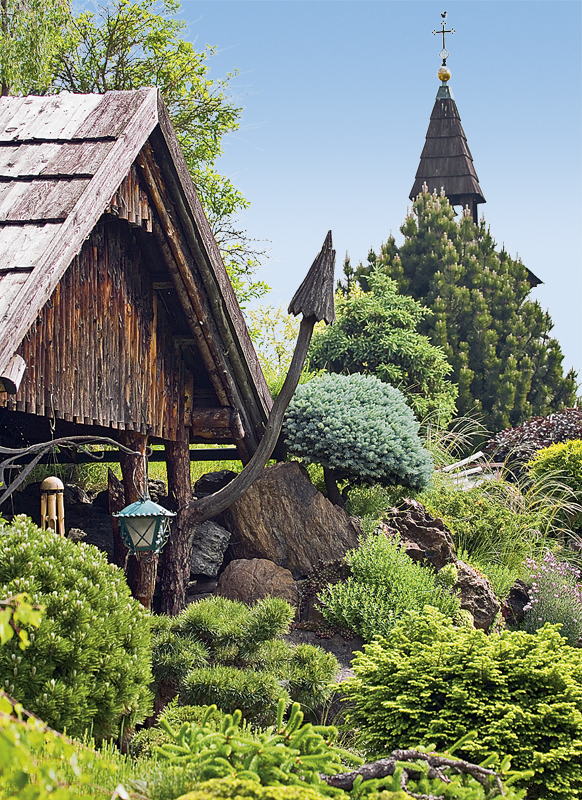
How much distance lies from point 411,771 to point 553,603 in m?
6.55

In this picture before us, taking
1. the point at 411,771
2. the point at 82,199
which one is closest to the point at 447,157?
the point at 82,199

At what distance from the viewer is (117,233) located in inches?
277

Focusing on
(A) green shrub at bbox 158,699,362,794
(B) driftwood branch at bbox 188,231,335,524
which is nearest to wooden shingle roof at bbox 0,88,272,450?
(B) driftwood branch at bbox 188,231,335,524

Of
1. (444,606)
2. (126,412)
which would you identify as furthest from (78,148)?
(444,606)

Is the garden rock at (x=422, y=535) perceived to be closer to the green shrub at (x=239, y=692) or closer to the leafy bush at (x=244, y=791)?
the green shrub at (x=239, y=692)

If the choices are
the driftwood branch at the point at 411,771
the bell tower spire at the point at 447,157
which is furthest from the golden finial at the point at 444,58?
the driftwood branch at the point at 411,771

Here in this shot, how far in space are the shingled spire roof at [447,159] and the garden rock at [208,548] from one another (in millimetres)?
20924

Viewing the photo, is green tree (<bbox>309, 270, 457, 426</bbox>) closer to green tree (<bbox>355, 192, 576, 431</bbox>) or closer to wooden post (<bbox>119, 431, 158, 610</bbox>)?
green tree (<bbox>355, 192, 576, 431</bbox>)

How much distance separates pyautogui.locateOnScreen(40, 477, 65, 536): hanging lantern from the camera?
20.1ft

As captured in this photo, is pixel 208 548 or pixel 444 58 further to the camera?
pixel 444 58

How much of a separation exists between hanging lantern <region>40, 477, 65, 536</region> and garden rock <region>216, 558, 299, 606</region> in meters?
2.35

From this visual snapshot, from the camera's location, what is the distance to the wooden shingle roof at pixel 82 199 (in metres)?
4.95

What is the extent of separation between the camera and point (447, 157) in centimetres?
2750

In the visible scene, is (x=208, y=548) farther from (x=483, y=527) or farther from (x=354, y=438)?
(x=483, y=527)
